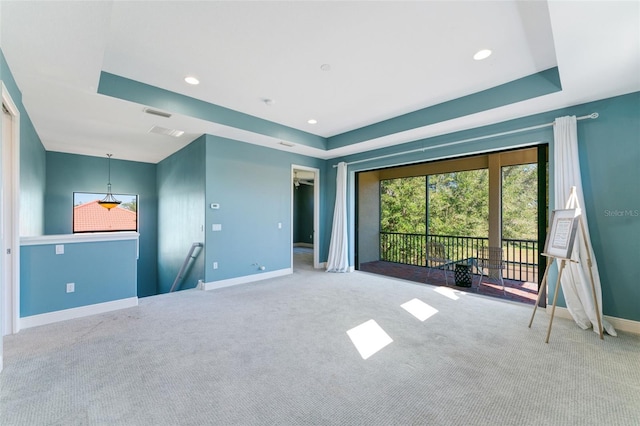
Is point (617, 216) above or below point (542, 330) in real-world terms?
above

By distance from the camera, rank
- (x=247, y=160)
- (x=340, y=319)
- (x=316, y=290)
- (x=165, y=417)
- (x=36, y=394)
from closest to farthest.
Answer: (x=165, y=417) < (x=36, y=394) < (x=340, y=319) < (x=316, y=290) < (x=247, y=160)

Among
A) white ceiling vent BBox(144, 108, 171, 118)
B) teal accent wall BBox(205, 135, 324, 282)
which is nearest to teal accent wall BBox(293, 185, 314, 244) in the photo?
teal accent wall BBox(205, 135, 324, 282)

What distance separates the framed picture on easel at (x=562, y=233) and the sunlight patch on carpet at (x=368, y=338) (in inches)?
82.6

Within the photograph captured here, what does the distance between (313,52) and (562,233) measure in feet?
11.1

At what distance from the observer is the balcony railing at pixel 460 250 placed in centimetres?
554

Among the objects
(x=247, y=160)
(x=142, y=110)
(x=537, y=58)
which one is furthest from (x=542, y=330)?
(x=142, y=110)

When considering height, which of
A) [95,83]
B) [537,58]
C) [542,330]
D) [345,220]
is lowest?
[542,330]

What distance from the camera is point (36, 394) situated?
188 centimetres

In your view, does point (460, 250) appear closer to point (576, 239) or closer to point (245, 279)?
point (576, 239)

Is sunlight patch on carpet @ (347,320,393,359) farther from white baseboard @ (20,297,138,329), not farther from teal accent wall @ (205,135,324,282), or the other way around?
white baseboard @ (20,297,138,329)

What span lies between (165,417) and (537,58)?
15.0ft

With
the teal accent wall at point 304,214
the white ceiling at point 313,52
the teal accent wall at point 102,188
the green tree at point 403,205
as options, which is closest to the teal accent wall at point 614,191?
the white ceiling at point 313,52

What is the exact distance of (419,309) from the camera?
367cm

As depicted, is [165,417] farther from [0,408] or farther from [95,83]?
[95,83]
